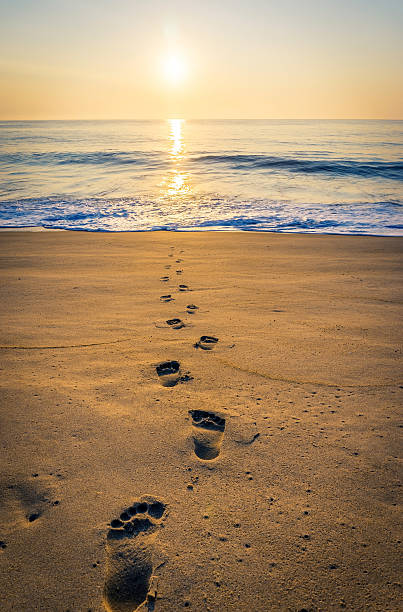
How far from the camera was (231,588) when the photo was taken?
4.39ft

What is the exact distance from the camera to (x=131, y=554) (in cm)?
143

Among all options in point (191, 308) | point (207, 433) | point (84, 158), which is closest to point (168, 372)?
point (207, 433)

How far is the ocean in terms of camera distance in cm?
852

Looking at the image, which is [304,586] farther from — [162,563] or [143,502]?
[143,502]

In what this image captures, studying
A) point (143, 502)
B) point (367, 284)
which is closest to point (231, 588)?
point (143, 502)

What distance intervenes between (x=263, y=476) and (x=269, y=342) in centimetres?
136

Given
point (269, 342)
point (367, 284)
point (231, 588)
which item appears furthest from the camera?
point (367, 284)

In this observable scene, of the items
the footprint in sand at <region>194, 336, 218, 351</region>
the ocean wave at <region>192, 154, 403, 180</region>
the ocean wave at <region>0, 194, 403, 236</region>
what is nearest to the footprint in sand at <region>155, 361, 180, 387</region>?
the footprint in sand at <region>194, 336, 218, 351</region>

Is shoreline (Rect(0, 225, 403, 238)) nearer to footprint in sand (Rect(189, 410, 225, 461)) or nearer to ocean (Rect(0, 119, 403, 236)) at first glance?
ocean (Rect(0, 119, 403, 236))

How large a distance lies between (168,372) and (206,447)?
0.76 meters

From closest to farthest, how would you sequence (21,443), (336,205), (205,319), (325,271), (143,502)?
(143,502)
(21,443)
(205,319)
(325,271)
(336,205)

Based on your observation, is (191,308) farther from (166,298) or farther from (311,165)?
(311,165)

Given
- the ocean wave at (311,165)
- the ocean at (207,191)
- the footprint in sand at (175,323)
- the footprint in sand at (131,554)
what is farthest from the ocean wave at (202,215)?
Answer: the ocean wave at (311,165)

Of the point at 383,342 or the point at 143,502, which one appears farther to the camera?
the point at 383,342
